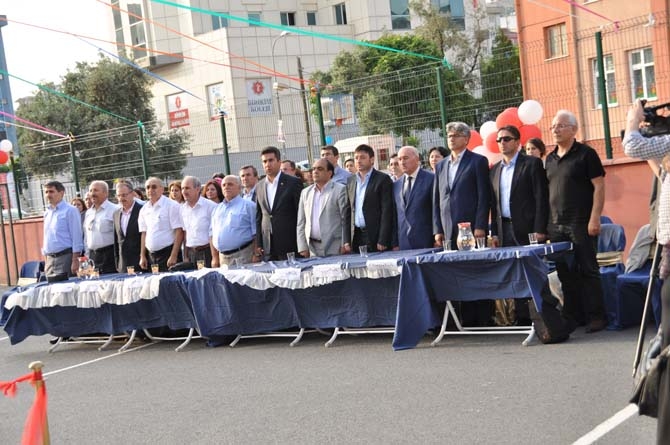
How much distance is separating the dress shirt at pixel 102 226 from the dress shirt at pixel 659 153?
8.38m

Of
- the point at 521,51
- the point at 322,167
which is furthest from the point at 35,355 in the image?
the point at 521,51

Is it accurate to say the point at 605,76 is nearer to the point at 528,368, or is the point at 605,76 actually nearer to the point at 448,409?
the point at 528,368

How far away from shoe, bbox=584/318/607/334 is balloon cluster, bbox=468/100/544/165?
11.5 ft

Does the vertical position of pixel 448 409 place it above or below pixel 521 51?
below

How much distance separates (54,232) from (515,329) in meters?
6.65

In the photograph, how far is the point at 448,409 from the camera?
21.4 feet

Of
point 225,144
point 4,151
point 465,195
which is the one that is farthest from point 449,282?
point 4,151

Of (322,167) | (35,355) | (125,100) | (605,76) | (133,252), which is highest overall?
(125,100)

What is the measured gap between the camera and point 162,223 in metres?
11.9

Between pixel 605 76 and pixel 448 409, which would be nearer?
pixel 448 409

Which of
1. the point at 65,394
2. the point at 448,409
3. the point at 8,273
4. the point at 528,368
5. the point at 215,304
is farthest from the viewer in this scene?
the point at 8,273

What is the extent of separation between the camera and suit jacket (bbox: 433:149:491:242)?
9.47 m

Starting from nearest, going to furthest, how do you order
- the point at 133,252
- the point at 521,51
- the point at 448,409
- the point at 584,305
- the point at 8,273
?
the point at 448,409 → the point at 584,305 → the point at 133,252 → the point at 521,51 → the point at 8,273

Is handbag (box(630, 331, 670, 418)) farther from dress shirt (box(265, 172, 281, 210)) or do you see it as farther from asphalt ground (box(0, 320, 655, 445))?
dress shirt (box(265, 172, 281, 210))
